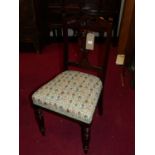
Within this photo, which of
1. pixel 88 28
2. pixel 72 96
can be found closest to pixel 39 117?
pixel 72 96

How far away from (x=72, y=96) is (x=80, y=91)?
0.26ft

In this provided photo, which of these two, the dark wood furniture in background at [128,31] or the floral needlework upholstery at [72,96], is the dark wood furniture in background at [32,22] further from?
the floral needlework upholstery at [72,96]

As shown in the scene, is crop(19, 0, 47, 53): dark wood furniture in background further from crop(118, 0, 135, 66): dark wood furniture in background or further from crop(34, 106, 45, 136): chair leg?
crop(34, 106, 45, 136): chair leg

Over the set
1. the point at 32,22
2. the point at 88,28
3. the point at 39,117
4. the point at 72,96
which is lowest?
the point at 39,117

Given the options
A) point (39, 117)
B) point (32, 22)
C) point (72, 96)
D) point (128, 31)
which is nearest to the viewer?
point (72, 96)

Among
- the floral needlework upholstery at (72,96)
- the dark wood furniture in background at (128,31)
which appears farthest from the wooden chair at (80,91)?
the dark wood furniture in background at (128,31)

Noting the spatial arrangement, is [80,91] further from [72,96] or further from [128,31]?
[128,31]

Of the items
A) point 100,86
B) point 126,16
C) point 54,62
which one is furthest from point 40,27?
point 100,86

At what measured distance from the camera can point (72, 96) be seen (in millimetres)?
1343

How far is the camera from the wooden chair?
1289 mm

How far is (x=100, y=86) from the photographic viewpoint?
1.51m

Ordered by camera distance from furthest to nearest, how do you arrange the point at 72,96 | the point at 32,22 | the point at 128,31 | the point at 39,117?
the point at 32,22, the point at 128,31, the point at 39,117, the point at 72,96

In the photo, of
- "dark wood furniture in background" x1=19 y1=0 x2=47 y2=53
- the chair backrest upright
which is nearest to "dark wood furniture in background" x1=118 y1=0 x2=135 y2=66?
the chair backrest upright
